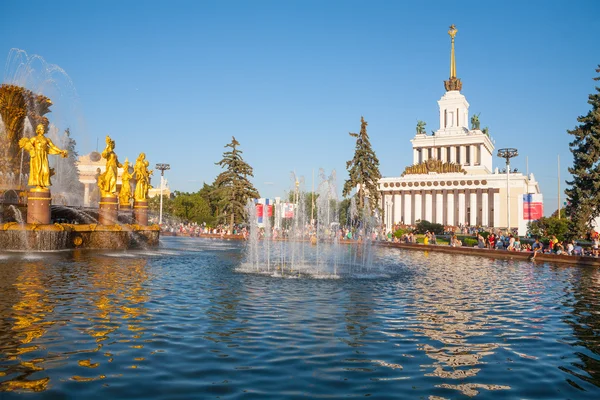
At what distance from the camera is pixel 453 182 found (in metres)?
81.6

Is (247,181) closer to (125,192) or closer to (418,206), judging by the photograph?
(125,192)

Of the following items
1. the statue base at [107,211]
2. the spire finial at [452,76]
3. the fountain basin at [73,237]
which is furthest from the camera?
the spire finial at [452,76]

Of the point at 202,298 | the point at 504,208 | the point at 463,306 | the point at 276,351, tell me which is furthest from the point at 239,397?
the point at 504,208

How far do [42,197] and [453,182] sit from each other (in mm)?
71219

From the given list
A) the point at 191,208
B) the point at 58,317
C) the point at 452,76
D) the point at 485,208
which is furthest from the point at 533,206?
the point at 452,76

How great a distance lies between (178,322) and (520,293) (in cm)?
918

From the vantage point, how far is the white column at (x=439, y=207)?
8238 cm

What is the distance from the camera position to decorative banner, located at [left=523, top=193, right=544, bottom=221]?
1312 inches

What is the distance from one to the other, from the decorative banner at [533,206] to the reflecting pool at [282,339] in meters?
21.1

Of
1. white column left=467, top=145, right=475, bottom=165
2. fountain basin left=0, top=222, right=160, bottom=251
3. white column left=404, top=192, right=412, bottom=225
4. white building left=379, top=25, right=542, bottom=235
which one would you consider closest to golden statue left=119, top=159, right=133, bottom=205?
Result: fountain basin left=0, top=222, right=160, bottom=251

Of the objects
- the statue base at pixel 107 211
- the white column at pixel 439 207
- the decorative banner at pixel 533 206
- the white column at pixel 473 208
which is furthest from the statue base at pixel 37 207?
the white column at pixel 473 208

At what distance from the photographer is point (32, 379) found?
203 inches

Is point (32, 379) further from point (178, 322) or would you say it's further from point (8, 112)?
point (8, 112)

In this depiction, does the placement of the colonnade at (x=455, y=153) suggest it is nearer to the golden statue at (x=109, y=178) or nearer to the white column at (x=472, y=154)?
the white column at (x=472, y=154)
